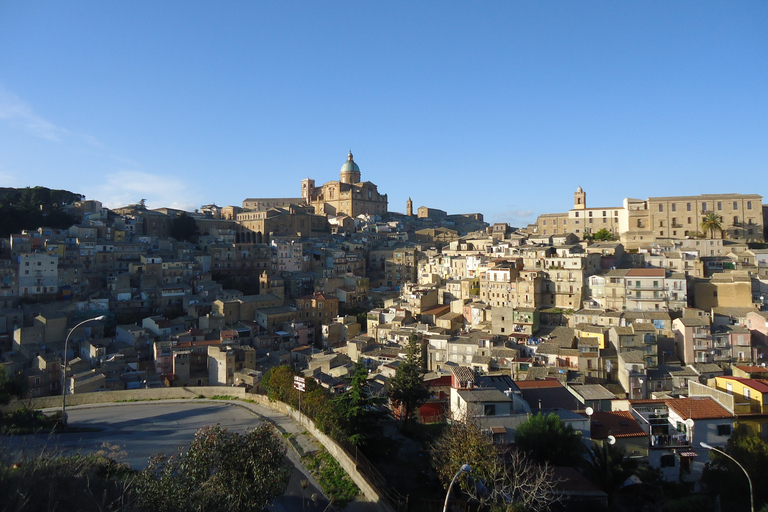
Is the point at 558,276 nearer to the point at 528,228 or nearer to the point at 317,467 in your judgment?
the point at 528,228

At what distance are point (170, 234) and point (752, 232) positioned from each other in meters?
52.2

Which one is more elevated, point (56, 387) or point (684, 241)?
point (684, 241)

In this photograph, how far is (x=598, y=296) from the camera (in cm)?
3170

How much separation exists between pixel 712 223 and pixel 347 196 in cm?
4652

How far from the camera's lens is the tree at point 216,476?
805 centimetres

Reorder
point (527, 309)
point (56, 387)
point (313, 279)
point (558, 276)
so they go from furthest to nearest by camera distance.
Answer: point (313, 279), point (558, 276), point (527, 309), point (56, 387)

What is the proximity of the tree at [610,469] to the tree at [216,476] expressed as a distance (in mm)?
8698

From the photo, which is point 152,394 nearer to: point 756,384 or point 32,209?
point 756,384

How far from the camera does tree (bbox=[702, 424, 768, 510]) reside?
13.7 meters

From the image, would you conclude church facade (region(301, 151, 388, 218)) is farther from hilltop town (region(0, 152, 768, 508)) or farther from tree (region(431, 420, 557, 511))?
tree (region(431, 420, 557, 511))

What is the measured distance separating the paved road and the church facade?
178ft

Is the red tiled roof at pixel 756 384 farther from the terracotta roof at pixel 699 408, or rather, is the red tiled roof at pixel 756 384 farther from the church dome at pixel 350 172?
the church dome at pixel 350 172

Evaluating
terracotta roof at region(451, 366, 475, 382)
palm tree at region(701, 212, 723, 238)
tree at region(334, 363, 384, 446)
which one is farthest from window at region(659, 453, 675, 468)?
palm tree at region(701, 212, 723, 238)

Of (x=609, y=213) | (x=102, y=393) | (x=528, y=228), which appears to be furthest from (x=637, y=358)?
(x=528, y=228)
